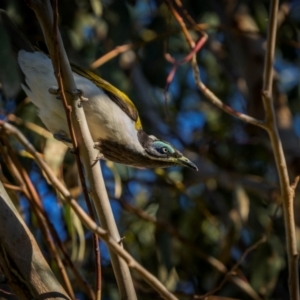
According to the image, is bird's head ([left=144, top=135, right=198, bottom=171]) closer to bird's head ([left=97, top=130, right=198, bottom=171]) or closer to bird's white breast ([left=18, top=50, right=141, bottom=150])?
bird's head ([left=97, top=130, right=198, bottom=171])

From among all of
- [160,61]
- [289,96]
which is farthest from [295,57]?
[160,61]

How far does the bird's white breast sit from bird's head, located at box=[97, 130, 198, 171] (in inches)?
1.1

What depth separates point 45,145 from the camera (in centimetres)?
379

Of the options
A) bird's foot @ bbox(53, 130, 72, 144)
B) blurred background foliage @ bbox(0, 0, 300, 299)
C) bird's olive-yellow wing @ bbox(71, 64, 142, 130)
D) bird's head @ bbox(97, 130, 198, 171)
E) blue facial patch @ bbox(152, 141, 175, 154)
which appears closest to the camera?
bird's foot @ bbox(53, 130, 72, 144)

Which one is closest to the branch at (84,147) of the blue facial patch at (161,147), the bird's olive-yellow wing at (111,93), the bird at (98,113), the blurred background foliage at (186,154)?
the bird at (98,113)

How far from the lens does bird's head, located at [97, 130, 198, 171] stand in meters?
2.96

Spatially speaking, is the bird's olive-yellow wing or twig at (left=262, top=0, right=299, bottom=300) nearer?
twig at (left=262, top=0, right=299, bottom=300)

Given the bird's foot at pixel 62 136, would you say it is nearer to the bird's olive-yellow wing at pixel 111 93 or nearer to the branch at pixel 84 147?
the bird's olive-yellow wing at pixel 111 93

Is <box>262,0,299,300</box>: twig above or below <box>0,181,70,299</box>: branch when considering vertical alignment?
above

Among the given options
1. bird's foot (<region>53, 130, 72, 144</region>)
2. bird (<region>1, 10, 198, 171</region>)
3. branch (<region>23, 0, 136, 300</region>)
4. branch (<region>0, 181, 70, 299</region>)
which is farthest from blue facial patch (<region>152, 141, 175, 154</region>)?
branch (<region>0, 181, 70, 299</region>)

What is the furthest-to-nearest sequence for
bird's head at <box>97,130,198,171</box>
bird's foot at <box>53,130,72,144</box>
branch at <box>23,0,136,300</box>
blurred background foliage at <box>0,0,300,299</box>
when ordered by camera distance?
blurred background foliage at <box>0,0,300,299</box>
bird's head at <box>97,130,198,171</box>
bird's foot at <box>53,130,72,144</box>
branch at <box>23,0,136,300</box>

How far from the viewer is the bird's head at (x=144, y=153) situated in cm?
296

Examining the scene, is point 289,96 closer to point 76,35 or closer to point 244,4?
point 244,4

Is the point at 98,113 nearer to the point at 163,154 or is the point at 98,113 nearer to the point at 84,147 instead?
the point at 163,154
